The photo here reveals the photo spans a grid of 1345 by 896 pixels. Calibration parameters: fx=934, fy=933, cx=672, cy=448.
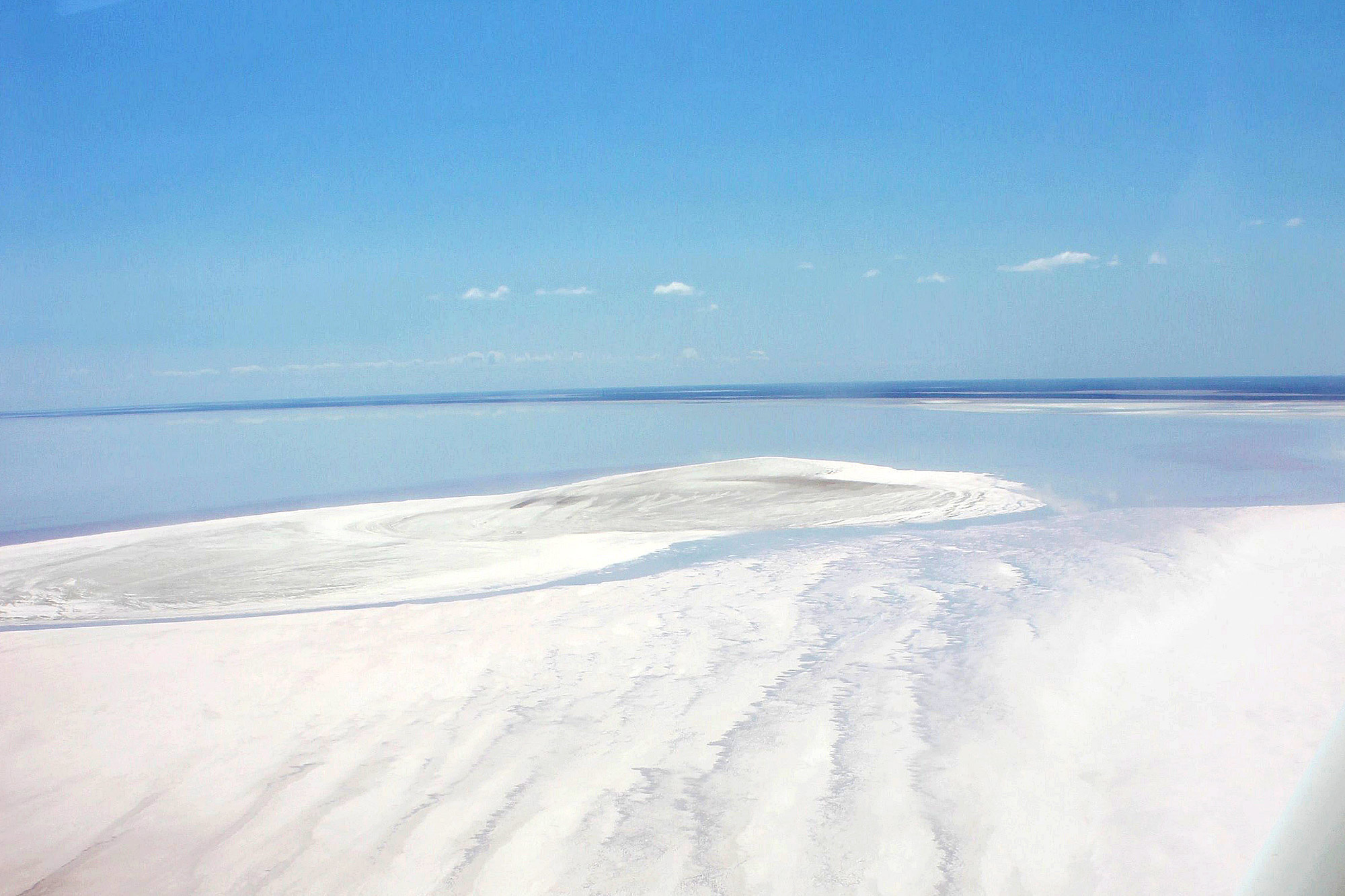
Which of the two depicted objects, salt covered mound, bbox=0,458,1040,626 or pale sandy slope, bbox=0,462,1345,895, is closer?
pale sandy slope, bbox=0,462,1345,895

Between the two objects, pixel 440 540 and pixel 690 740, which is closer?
pixel 690 740

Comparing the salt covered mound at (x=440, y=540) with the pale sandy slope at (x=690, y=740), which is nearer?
the pale sandy slope at (x=690, y=740)

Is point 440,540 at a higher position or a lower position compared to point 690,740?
lower

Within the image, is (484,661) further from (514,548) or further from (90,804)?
(514,548)

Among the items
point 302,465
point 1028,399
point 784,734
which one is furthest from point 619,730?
point 1028,399
